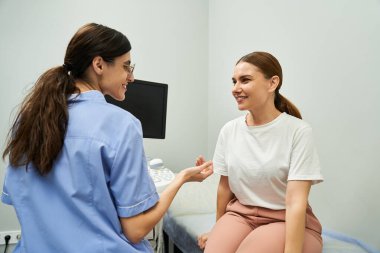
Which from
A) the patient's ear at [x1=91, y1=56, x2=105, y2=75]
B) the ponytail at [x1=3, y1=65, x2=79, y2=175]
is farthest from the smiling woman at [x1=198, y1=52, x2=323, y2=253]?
the ponytail at [x1=3, y1=65, x2=79, y2=175]

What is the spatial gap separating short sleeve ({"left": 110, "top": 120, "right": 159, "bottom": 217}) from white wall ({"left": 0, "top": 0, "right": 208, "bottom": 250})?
5.01ft

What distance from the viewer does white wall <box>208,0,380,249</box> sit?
115cm

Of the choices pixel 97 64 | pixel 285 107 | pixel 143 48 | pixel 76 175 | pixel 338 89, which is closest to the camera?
pixel 76 175

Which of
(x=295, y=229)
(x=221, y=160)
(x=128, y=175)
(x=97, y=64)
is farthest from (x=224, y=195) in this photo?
(x=97, y=64)

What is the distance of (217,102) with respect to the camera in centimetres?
237

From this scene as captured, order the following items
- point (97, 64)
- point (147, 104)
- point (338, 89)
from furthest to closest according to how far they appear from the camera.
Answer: point (147, 104) → point (338, 89) → point (97, 64)

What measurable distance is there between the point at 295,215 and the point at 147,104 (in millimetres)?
1150

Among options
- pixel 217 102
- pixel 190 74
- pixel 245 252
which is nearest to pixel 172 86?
pixel 190 74

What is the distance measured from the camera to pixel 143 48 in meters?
2.25

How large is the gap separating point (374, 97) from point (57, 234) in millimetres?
1195

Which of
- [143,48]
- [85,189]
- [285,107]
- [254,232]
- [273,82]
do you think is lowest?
[254,232]

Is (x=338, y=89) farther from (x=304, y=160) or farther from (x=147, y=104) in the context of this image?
(x=147, y=104)

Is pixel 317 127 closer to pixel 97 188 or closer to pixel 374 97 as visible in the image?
pixel 374 97

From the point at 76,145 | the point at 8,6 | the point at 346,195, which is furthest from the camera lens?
the point at 8,6
